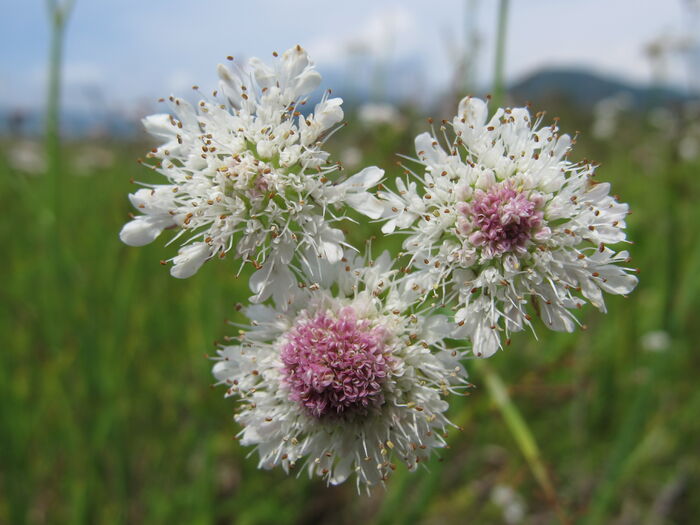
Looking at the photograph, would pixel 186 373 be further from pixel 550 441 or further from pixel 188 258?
pixel 550 441

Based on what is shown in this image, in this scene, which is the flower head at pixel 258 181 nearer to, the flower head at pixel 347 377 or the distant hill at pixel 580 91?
the flower head at pixel 347 377

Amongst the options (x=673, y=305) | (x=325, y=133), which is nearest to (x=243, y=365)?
(x=325, y=133)

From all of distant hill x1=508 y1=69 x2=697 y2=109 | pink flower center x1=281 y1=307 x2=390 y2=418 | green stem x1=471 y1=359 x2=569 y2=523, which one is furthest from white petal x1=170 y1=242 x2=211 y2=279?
distant hill x1=508 y1=69 x2=697 y2=109

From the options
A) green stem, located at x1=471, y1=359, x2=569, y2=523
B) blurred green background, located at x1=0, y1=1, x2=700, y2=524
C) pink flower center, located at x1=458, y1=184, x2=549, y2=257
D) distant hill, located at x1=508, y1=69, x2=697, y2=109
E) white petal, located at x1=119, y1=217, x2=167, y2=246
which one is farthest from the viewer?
distant hill, located at x1=508, y1=69, x2=697, y2=109

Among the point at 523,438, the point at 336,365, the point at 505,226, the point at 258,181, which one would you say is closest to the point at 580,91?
the point at 523,438

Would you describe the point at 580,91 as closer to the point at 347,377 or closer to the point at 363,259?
the point at 363,259

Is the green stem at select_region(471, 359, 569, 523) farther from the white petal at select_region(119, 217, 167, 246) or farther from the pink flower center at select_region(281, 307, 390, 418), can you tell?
the white petal at select_region(119, 217, 167, 246)
